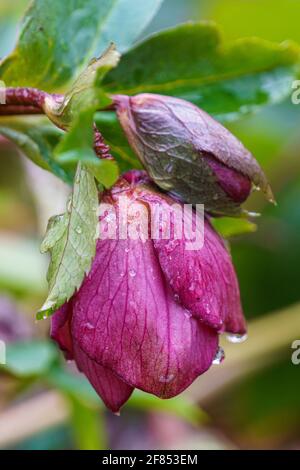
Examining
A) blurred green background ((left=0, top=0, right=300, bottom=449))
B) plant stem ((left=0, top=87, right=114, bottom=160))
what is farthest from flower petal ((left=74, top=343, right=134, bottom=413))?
blurred green background ((left=0, top=0, right=300, bottom=449))

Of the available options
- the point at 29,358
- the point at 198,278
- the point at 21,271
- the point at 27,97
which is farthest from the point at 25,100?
the point at 21,271

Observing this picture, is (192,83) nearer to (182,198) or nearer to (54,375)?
(182,198)

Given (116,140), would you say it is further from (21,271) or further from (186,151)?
(21,271)

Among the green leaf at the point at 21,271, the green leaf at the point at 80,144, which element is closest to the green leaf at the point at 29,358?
the green leaf at the point at 21,271

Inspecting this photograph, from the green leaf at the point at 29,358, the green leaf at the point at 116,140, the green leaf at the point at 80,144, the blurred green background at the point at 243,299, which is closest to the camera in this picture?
the green leaf at the point at 80,144

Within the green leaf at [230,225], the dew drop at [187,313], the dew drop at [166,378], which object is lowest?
the green leaf at [230,225]

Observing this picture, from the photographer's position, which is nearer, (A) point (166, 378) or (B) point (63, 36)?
(A) point (166, 378)

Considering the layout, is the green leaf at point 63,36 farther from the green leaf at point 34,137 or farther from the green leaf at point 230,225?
the green leaf at point 230,225
